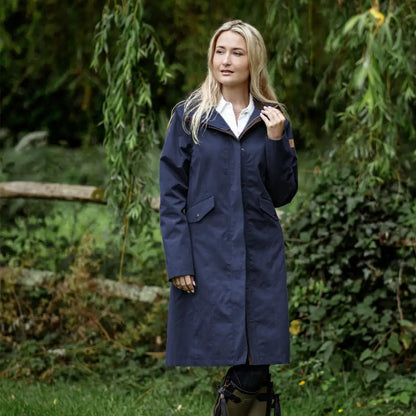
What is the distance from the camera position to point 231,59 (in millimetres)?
3303

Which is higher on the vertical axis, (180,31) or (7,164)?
(180,31)

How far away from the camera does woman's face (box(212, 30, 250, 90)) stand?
10.8ft

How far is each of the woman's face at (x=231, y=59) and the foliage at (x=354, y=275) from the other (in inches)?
61.1

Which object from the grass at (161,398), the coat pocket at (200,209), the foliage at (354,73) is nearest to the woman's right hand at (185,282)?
the coat pocket at (200,209)

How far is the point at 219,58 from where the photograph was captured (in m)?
3.33

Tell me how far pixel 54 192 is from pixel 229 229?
2616 mm

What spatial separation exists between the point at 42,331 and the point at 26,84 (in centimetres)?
713

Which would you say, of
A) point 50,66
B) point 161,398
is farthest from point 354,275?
point 50,66

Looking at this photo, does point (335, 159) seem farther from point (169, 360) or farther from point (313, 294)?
point (169, 360)

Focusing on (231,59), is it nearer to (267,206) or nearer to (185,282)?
(267,206)

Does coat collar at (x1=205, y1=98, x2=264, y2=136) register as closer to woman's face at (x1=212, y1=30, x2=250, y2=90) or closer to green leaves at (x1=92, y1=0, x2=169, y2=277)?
woman's face at (x1=212, y1=30, x2=250, y2=90)

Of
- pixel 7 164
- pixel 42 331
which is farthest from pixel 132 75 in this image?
pixel 7 164

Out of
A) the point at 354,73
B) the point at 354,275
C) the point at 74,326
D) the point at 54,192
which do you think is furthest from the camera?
the point at 54,192

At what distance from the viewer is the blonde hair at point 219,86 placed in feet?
10.8
